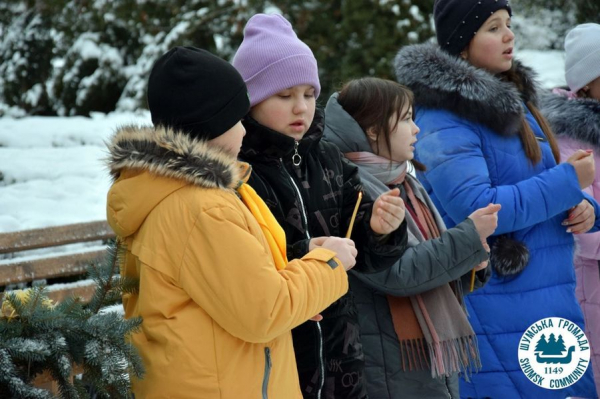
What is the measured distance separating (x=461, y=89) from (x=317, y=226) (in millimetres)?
1118

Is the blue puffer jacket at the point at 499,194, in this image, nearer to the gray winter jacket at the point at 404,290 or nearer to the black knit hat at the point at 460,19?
the black knit hat at the point at 460,19

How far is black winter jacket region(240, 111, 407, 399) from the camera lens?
261 cm

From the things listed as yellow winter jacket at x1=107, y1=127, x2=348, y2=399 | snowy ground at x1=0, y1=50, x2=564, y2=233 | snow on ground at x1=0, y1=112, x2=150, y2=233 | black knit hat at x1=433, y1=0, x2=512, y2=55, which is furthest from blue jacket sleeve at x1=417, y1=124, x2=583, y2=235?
snow on ground at x1=0, y1=112, x2=150, y2=233

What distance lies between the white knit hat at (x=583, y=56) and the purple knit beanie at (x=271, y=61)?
6.23 ft

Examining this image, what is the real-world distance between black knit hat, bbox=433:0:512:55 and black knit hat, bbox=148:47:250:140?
1.60 meters

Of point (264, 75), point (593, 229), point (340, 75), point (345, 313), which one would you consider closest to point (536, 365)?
point (593, 229)

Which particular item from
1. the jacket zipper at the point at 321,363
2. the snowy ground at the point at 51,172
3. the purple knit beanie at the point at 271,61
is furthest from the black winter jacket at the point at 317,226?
the snowy ground at the point at 51,172

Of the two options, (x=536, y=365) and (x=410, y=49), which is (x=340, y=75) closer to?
(x=410, y=49)

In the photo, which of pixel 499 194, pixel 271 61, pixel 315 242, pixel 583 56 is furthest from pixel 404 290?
pixel 583 56

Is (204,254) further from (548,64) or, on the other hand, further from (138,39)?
(548,64)

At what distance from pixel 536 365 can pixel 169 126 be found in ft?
6.29

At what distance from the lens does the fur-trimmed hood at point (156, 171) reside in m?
2.26

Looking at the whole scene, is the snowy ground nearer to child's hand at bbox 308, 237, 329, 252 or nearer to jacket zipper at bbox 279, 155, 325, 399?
jacket zipper at bbox 279, 155, 325, 399

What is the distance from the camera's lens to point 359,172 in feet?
10.1
